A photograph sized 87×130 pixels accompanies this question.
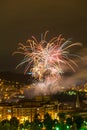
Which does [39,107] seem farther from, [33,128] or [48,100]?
[33,128]

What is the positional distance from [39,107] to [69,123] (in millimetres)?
11899

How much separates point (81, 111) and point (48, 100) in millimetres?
5000

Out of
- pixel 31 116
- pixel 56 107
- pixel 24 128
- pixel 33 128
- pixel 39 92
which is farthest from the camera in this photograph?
pixel 39 92

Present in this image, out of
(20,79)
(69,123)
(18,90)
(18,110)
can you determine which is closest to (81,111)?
(18,110)

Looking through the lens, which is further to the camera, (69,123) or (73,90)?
(73,90)

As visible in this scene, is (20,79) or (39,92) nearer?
(39,92)

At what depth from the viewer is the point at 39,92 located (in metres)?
46.7

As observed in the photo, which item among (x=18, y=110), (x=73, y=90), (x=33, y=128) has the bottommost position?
(x=33, y=128)

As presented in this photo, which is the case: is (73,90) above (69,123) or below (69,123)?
above

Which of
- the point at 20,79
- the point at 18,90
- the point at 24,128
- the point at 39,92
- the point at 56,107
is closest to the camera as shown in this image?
the point at 24,128

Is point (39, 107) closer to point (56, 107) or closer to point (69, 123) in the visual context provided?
point (56, 107)

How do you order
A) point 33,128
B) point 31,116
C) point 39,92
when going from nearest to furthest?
1. point 33,128
2. point 31,116
3. point 39,92

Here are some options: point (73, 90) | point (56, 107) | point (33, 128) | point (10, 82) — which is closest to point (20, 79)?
point (10, 82)

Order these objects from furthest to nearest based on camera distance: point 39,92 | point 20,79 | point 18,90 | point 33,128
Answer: point 20,79
point 18,90
point 39,92
point 33,128
